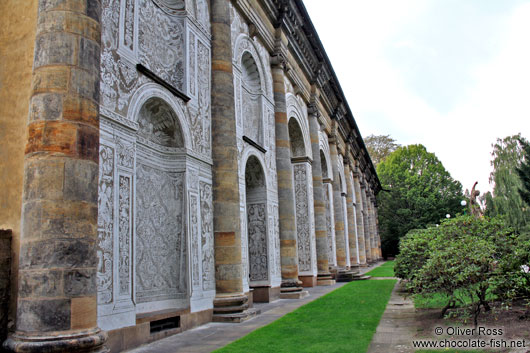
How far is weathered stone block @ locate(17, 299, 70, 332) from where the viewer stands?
4.54m

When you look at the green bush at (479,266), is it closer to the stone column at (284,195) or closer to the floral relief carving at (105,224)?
the floral relief carving at (105,224)

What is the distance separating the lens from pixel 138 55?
7777mm

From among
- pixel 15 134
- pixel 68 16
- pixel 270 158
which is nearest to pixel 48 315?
pixel 15 134

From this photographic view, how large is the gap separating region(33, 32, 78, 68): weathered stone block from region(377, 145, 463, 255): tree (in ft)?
145

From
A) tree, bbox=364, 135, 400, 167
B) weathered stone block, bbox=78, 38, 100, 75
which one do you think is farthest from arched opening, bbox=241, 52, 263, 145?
tree, bbox=364, 135, 400, 167

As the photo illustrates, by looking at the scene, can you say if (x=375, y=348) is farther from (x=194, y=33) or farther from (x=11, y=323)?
(x=194, y=33)

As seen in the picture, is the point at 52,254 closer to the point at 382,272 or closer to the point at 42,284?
the point at 42,284

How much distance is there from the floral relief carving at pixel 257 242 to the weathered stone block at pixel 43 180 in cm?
877

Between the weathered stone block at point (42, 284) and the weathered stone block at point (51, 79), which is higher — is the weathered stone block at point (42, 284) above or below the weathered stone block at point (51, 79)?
below

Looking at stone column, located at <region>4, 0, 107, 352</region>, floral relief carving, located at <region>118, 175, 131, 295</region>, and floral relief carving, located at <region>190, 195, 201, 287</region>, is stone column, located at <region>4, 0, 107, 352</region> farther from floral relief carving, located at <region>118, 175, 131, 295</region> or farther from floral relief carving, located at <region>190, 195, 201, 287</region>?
floral relief carving, located at <region>190, 195, 201, 287</region>

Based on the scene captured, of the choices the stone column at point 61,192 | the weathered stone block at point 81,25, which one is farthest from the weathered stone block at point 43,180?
the weathered stone block at point 81,25

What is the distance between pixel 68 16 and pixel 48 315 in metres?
3.67

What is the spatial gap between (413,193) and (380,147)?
539 inches

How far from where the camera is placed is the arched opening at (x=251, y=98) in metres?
13.3
